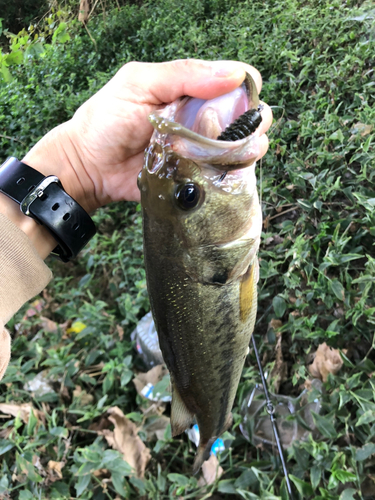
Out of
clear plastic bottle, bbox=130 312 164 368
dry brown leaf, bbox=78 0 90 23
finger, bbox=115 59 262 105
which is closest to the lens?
finger, bbox=115 59 262 105

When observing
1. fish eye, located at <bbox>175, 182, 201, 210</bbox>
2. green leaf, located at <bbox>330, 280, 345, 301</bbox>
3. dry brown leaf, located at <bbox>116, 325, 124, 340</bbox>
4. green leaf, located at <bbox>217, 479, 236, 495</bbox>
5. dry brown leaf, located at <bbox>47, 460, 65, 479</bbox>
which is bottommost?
green leaf, located at <bbox>217, 479, 236, 495</bbox>

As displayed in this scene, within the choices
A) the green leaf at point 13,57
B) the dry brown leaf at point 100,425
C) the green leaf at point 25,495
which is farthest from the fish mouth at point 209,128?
the green leaf at point 13,57

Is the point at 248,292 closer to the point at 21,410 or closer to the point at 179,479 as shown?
the point at 179,479

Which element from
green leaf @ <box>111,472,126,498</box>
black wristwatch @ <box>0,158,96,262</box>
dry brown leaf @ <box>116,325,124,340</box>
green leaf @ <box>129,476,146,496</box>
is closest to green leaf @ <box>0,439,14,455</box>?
green leaf @ <box>111,472,126,498</box>

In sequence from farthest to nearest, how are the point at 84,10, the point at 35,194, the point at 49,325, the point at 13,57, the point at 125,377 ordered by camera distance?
the point at 84,10, the point at 13,57, the point at 49,325, the point at 125,377, the point at 35,194

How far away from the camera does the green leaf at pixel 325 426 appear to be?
180cm

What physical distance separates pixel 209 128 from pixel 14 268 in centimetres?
119

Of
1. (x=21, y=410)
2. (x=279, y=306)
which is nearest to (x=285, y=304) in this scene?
(x=279, y=306)

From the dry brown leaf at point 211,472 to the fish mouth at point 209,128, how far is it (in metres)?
1.94

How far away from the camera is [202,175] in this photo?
1155mm

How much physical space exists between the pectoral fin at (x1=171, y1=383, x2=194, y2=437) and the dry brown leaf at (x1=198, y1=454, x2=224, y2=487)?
66 centimetres

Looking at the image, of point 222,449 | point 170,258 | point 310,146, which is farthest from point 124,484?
point 310,146

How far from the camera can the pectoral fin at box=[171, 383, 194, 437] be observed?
1633 millimetres

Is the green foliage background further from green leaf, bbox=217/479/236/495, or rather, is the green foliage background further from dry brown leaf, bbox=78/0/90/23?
dry brown leaf, bbox=78/0/90/23
